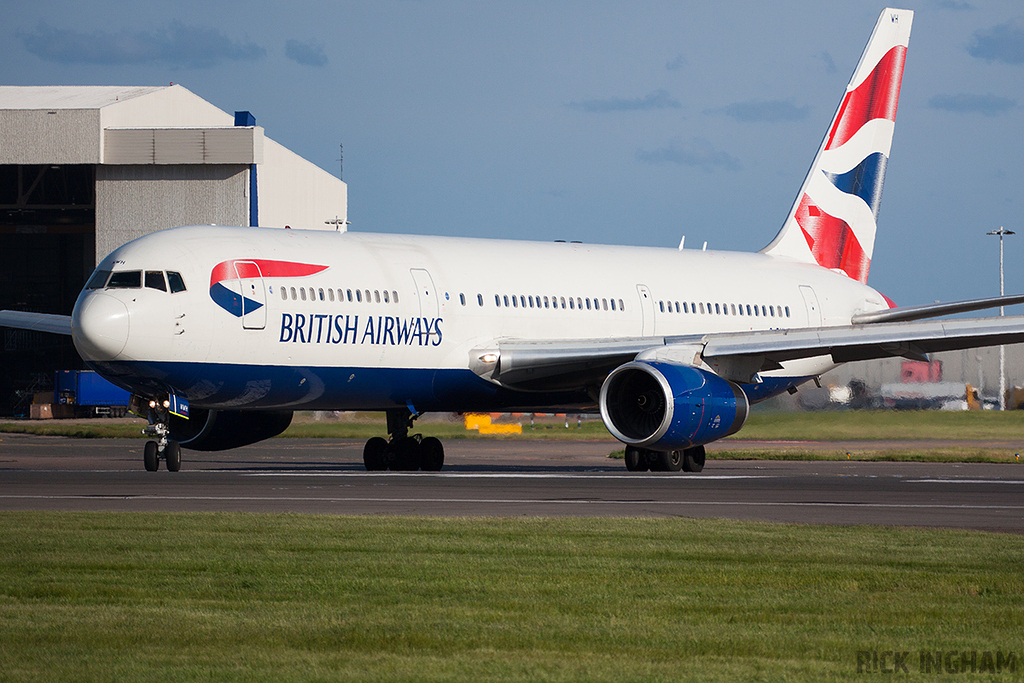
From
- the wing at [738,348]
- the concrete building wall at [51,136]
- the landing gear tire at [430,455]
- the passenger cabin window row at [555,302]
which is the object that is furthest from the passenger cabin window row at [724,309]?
the concrete building wall at [51,136]

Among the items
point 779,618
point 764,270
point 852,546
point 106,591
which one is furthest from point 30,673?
point 764,270

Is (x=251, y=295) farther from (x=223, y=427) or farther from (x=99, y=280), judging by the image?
(x=223, y=427)

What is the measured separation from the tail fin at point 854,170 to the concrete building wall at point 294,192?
2876 centimetres

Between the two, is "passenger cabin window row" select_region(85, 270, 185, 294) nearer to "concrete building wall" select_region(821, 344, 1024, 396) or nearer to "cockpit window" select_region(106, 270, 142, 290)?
"cockpit window" select_region(106, 270, 142, 290)

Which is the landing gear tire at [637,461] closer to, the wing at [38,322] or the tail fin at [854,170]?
the tail fin at [854,170]

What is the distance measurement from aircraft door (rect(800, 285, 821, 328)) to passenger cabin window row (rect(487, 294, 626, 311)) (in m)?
5.36

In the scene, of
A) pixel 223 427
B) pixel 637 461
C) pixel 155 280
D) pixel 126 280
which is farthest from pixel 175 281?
pixel 637 461

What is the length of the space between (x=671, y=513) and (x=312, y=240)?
972 cm

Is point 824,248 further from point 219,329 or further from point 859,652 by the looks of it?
point 859,652

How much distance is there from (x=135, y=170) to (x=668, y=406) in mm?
38899

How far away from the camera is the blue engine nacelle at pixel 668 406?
66.8 ft

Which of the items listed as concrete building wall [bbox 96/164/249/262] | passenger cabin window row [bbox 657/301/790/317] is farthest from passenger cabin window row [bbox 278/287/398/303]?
concrete building wall [bbox 96/164/249/262]

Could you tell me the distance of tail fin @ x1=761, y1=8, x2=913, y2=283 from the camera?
30.7 metres

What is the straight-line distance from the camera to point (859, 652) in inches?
A: 269
